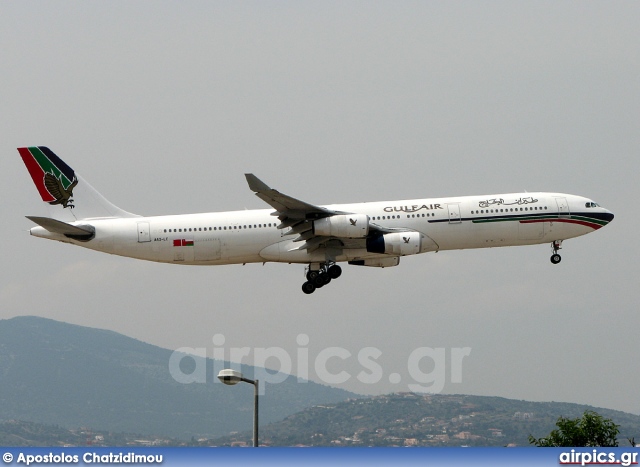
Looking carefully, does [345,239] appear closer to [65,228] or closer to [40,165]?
[65,228]

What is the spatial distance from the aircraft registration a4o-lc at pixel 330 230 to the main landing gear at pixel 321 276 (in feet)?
0.20

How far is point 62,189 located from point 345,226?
20.3 meters

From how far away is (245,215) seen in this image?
223 ft

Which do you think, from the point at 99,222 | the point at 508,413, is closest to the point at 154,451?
the point at 99,222

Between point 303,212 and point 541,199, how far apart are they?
14.8 metres

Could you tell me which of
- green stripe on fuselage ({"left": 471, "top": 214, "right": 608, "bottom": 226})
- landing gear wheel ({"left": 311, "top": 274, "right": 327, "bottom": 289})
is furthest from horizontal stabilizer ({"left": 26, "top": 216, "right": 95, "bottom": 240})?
green stripe on fuselage ({"left": 471, "top": 214, "right": 608, "bottom": 226})

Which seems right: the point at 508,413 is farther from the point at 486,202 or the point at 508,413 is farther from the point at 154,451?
the point at 154,451

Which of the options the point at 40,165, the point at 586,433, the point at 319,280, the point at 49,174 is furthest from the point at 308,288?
the point at 40,165

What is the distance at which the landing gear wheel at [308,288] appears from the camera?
225ft

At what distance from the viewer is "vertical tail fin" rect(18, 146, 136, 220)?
7181 centimetres

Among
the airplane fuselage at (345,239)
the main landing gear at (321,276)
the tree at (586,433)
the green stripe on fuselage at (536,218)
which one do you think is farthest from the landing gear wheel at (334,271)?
the tree at (586,433)

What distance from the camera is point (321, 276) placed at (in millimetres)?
68188

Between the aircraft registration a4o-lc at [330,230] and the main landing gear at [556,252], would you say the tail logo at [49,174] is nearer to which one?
the aircraft registration a4o-lc at [330,230]

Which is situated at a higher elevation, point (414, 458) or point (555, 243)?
point (555, 243)
